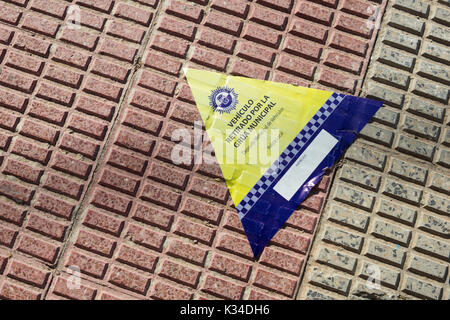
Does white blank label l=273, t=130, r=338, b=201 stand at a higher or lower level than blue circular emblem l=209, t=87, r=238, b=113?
lower

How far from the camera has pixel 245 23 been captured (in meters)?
2.20

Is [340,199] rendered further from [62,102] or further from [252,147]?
[62,102]

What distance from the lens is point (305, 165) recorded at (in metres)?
2.11

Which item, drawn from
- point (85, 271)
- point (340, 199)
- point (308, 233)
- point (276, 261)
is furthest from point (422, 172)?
point (85, 271)

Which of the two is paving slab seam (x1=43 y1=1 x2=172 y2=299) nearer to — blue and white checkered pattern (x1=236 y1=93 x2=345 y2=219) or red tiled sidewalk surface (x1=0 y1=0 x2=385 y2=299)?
red tiled sidewalk surface (x1=0 y1=0 x2=385 y2=299)

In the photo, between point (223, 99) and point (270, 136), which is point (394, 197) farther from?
point (223, 99)

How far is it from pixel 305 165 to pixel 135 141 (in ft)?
3.10

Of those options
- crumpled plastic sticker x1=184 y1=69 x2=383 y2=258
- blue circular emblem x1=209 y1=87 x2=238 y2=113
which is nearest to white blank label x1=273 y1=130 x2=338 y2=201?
crumpled plastic sticker x1=184 y1=69 x2=383 y2=258

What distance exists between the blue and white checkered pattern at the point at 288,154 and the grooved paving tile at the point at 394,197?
0.73ft

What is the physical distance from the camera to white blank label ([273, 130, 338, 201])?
2.10m

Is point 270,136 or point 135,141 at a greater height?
point 270,136

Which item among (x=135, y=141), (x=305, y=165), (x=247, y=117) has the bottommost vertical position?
(x=135, y=141)

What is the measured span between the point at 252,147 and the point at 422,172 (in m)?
0.96

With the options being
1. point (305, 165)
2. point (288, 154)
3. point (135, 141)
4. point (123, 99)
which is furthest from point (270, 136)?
point (123, 99)
